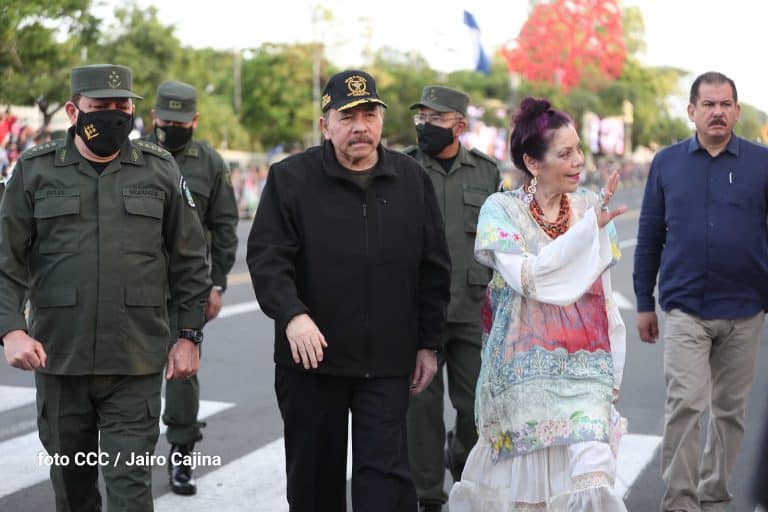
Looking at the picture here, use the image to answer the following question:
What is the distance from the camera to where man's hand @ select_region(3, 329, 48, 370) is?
4.46 m

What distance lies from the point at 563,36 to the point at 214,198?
195ft

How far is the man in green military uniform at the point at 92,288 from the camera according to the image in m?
4.62

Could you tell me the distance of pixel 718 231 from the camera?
5793 mm

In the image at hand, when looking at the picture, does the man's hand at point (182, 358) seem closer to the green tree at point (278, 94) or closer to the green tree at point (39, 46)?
the green tree at point (39, 46)

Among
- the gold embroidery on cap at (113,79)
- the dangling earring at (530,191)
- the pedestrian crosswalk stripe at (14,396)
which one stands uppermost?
the gold embroidery on cap at (113,79)

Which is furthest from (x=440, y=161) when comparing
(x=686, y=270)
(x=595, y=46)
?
(x=595, y=46)

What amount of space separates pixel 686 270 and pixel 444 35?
34.6m

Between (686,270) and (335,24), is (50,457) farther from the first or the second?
(335,24)

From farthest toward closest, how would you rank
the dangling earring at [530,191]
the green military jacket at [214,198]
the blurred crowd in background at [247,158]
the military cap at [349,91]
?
the blurred crowd in background at [247,158] → the green military jacket at [214,198] → the dangling earring at [530,191] → the military cap at [349,91]

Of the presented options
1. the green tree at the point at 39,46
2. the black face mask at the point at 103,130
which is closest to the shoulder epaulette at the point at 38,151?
the black face mask at the point at 103,130

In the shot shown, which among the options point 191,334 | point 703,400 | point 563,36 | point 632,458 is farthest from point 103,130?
point 563,36

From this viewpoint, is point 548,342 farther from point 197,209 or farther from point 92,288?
point 197,209

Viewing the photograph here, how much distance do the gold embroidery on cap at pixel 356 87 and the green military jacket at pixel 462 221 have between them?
1.74 m

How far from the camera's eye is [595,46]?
6569cm
